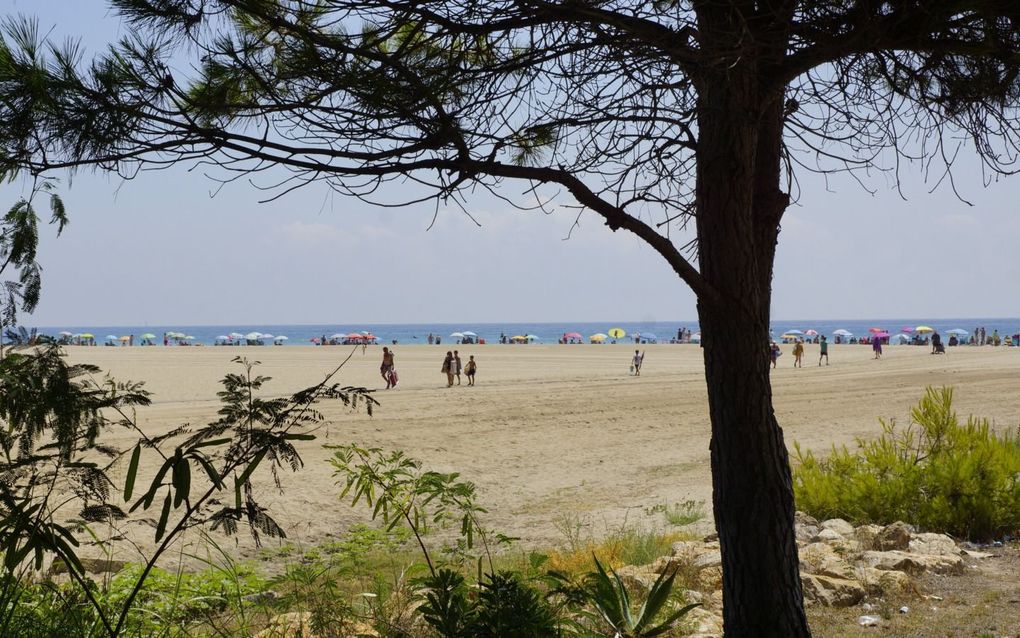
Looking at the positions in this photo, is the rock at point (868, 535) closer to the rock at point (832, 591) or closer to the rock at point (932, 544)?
the rock at point (932, 544)

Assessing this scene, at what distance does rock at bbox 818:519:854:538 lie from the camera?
7623 millimetres

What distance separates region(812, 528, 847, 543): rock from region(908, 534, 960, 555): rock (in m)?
0.52

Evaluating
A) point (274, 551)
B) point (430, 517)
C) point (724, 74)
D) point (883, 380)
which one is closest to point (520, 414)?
point (430, 517)

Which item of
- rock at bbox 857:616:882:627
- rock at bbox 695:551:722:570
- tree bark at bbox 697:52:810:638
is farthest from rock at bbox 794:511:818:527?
tree bark at bbox 697:52:810:638

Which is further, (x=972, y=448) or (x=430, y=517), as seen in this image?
(x=430, y=517)

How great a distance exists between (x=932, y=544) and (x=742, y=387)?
426 cm

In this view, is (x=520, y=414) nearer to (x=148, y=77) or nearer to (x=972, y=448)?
(x=972, y=448)

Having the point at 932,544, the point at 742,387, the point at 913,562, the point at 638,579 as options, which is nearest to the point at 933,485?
the point at 932,544

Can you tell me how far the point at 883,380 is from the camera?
3083 centimetres

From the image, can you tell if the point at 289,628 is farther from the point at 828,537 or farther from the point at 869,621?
the point at 828,537

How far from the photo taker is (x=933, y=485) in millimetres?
7980

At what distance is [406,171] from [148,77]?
1069mm

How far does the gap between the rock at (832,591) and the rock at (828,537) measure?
1046 millimetres

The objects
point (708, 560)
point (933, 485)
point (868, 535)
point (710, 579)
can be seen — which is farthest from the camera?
point (933, 485)
